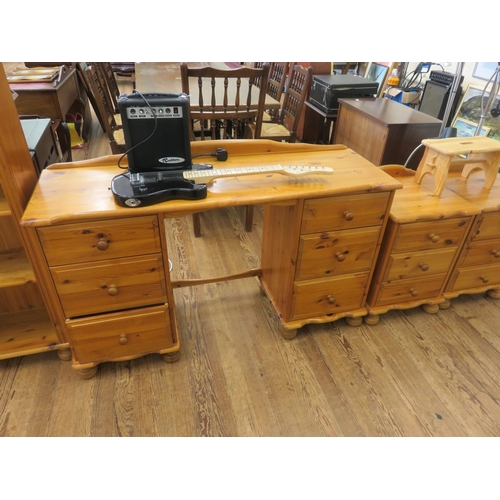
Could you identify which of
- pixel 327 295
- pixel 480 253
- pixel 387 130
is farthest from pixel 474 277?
pixel 387 130

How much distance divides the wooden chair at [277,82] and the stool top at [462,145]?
1538mm

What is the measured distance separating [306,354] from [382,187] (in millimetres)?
818

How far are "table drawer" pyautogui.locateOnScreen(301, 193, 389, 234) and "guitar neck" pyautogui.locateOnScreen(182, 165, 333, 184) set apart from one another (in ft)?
0.39

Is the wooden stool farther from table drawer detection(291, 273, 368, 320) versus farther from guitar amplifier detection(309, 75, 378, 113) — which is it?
guitar amplifier detection(309, 75, 378, 113)

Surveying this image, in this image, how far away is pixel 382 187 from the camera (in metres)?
1.41

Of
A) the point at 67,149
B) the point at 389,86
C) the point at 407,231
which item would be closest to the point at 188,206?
the point at 407,231

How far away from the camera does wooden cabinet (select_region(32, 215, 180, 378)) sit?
47.6 inches

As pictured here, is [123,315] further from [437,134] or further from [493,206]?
[437,134]

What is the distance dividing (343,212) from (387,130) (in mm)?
965

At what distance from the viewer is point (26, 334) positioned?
1.56 metres

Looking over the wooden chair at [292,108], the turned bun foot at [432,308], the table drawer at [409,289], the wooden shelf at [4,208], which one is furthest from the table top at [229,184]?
the wooden chair at [292,108]

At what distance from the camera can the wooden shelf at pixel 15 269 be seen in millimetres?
1396

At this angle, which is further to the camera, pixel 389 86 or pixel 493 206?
pixel 389 86

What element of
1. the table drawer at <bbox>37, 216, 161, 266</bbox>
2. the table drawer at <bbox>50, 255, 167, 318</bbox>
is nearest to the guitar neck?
the table drawer at <bbox>37, 216, 161, 266</bbox>
